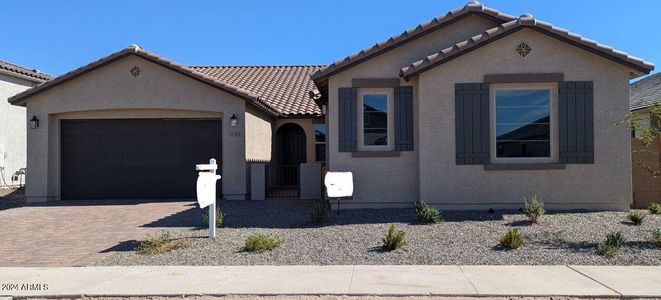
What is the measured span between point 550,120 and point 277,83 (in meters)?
13.6

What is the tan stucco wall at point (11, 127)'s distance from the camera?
22.0 metres

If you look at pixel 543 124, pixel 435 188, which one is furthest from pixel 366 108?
pixel 543 124

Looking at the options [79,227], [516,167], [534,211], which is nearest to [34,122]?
[79,227]

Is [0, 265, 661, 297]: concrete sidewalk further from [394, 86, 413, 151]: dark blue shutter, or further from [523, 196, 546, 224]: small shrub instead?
[394, 86, 413, 151]: dark blue shutter

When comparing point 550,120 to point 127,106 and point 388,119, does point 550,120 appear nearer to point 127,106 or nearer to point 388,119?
point 388,119

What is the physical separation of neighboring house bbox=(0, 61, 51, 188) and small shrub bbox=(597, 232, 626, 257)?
22.4 meters

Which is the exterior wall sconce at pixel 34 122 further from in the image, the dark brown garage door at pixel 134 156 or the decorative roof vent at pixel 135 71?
the decorative roof vent at pixel 135 71

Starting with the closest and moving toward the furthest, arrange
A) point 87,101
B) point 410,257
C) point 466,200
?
point 410,257, point 466,200, point 87,101

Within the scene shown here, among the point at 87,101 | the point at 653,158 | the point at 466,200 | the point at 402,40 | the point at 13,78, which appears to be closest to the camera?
the point at 466,200

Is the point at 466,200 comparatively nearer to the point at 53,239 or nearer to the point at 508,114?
the point at 508,114

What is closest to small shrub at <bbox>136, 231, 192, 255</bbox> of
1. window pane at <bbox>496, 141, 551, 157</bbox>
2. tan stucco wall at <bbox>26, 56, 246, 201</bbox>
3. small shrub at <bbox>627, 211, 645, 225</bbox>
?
tan stucco wall at <bbox>26, 56, 246, 201</bbox>

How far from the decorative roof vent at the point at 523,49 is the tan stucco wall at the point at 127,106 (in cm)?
790

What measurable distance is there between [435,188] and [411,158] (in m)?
0.98

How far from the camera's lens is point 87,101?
52.2 ft
